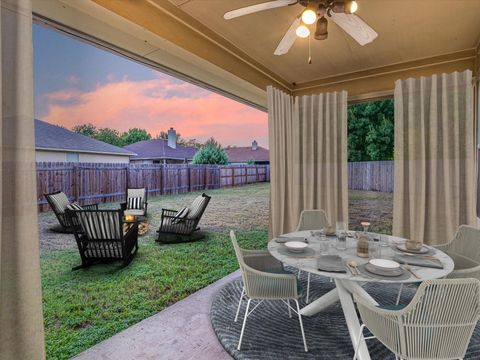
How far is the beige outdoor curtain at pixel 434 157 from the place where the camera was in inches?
119

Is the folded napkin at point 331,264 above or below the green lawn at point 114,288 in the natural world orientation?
above

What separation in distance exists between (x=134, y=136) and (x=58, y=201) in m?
1.51

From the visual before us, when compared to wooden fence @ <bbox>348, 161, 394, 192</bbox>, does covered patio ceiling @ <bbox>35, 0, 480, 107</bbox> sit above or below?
above

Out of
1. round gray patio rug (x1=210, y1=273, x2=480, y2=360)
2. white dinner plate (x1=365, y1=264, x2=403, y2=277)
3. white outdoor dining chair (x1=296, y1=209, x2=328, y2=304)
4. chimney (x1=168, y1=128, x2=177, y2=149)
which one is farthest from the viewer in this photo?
chimney (x1=168, y1=128, x2=177, y2=149)

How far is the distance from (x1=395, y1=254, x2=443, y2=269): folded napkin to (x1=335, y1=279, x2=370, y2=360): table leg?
40cm

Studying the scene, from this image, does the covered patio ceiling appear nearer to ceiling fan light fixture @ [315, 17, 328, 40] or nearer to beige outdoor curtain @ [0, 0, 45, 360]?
ceiling fan light fixture @ [315, 17, 328, 40]

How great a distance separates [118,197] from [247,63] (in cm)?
276

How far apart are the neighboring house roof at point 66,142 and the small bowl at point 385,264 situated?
2400 millimetres

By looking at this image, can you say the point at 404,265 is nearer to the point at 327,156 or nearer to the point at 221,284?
the point at 221,284

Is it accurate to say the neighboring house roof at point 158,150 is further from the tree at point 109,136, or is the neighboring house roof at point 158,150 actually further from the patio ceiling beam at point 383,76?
the patio ceiling beam at point 383,76

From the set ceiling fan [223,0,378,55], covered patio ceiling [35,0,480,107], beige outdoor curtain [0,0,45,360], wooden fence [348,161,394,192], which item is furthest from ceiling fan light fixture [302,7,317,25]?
wooden fence [348,161,394,192]

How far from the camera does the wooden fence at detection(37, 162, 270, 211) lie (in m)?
2.80

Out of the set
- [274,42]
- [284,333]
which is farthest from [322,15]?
[284,333]

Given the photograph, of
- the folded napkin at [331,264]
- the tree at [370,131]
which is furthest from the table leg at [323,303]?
the tree at [370,131]
